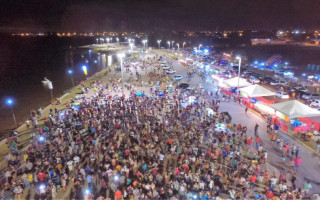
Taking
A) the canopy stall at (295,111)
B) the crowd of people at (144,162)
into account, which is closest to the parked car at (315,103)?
the canopy stall at (295,111)

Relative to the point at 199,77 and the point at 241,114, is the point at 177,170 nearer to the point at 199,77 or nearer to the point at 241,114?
the point at 241,114

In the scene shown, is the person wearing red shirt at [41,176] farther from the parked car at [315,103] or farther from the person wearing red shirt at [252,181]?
the parked car at [315,103]

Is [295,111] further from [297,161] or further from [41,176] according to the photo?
[41,176]

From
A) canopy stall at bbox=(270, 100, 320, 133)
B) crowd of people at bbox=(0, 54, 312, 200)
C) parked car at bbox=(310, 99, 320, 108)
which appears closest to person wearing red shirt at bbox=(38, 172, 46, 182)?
crowd of people at bbox=(0, 54, 312, 200)

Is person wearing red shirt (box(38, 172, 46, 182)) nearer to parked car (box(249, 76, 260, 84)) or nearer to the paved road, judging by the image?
the paved road

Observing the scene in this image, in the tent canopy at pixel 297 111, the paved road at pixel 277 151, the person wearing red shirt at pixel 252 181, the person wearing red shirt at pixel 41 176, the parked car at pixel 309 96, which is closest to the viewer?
the person wearing red shirt at pixel 252 181

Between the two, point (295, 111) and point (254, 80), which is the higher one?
point (295, 111)

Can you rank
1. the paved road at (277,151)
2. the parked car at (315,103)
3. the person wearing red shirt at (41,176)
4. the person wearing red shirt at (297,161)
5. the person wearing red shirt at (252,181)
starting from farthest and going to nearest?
the parked car at (315,103)
the person wearing red shirt at (297,161)
the paved road at (277,151)
the person wearing red shirt at (41,176)
the person wearing red shirt at (252,181)

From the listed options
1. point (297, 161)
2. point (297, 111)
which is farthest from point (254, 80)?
point (297, 161)

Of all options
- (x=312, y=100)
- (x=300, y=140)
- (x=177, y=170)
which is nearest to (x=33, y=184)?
(x=177, y=170)

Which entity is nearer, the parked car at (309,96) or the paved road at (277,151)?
the paved road at (277,151)
